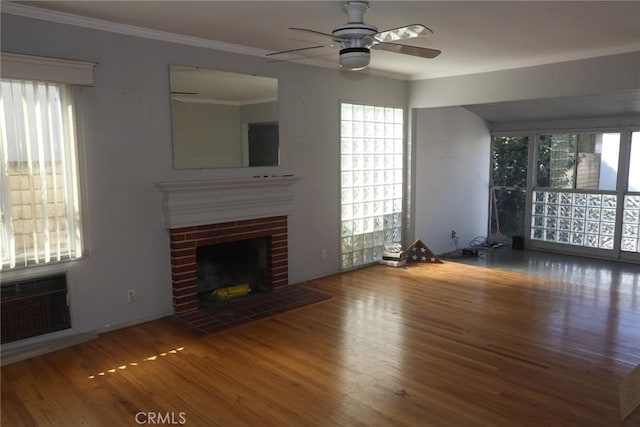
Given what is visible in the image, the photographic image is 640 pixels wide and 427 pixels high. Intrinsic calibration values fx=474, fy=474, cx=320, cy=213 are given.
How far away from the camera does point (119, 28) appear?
3678 millimetres

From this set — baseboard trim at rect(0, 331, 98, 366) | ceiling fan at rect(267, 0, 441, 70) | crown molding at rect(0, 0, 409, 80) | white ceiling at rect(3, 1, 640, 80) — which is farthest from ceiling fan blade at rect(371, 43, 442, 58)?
baseboard trim at rect(0, 331, 98, 366)

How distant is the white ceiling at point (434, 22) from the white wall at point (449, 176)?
77.7 inches

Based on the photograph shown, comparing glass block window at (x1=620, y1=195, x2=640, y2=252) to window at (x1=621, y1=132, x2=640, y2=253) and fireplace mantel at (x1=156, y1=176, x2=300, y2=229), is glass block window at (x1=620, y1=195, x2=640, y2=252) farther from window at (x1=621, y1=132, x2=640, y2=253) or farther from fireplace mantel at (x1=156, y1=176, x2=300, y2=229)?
fireplace mantel at (x1=156, y1=176, x2=300, y2=229)

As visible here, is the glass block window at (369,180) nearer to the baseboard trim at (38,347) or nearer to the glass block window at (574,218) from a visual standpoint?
the glass block window at (574,218)

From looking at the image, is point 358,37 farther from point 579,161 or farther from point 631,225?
point 631,225

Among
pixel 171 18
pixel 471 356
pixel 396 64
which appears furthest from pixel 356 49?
pixel 396 64

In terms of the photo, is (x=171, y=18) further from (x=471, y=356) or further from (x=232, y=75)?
(x=471, y=356)

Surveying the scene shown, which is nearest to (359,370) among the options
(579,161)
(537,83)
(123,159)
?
(123,159)

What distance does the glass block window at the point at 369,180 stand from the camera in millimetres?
5664

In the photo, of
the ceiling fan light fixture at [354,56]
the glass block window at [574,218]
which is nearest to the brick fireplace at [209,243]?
the ceiling fan light fixture at [354,56]

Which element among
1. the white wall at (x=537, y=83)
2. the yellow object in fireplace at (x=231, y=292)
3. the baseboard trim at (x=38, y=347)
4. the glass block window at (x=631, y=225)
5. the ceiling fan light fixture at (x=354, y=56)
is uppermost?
the white wall at (x=537, y=83)

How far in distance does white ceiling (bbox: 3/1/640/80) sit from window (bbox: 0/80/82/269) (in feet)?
2.08

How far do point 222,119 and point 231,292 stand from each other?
5.53 feet

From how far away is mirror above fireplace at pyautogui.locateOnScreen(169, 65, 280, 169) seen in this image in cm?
412
